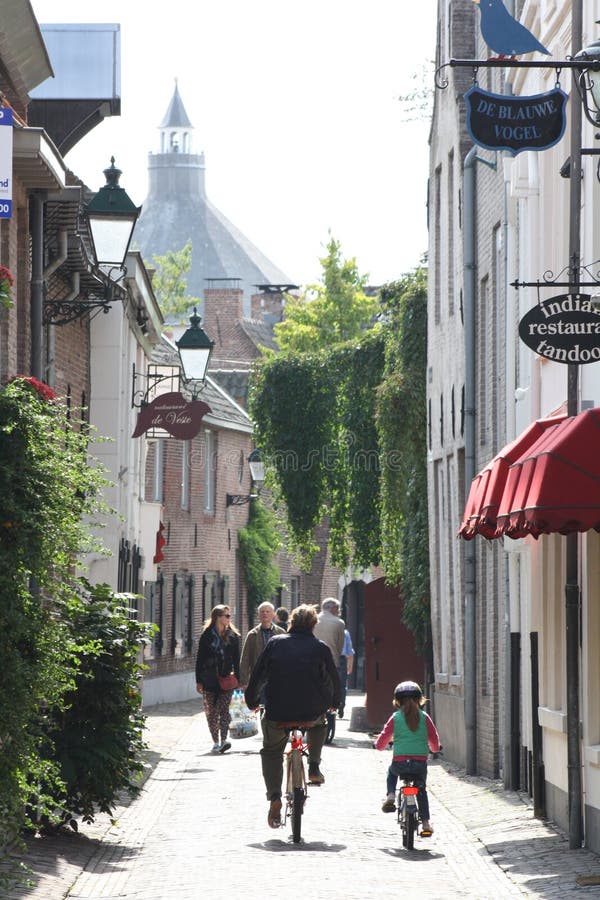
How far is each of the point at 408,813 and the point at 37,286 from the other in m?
5.97

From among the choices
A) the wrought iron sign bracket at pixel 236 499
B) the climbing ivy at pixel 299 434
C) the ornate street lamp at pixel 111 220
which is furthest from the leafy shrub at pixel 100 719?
the wrought iron sign bracket at pixel 236 499

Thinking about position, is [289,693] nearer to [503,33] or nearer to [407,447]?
[503,33]

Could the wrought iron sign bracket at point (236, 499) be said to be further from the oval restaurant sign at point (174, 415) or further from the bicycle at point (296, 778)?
the bicycle at point (296, 778)

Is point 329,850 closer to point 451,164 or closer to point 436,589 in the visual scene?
point 436,589

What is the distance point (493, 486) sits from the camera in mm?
12641

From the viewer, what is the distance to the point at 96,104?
21.3 metres

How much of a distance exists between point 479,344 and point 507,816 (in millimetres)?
7011

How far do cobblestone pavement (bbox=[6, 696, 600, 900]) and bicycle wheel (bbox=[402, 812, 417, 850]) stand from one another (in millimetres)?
130

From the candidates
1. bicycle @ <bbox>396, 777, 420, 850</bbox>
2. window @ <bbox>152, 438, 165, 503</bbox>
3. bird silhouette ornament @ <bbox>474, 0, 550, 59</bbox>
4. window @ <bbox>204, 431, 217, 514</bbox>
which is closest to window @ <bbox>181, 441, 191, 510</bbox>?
window @ <bbox>204, 431, 217, 514</bbox>

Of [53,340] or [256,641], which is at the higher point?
[53,340]

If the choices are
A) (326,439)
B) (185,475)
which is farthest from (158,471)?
(326,439)

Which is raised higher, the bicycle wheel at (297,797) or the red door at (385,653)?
the red door at (385,653)

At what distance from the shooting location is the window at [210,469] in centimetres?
4197

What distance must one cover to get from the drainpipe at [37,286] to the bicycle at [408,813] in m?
5.14
